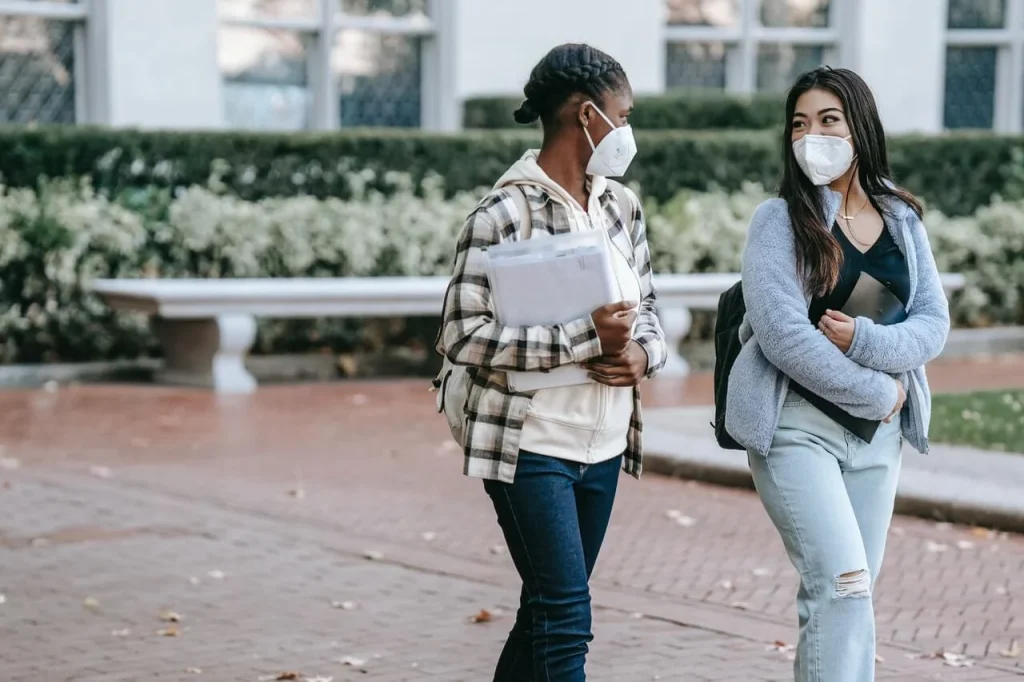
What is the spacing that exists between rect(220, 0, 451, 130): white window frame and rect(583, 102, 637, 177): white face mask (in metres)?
11.1

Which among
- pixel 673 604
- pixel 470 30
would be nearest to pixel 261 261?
pixel 470 30

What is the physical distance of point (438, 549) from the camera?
7426mm

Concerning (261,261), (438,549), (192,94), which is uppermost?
(192,94)

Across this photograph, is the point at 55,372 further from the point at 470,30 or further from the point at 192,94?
the point at 470,30

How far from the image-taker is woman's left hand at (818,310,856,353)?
4.13m

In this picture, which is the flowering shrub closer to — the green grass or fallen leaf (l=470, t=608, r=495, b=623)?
the green grass

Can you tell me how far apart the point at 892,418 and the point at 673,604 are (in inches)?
93.5

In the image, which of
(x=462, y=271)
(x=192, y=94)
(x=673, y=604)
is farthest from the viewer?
(x=192, y=94)

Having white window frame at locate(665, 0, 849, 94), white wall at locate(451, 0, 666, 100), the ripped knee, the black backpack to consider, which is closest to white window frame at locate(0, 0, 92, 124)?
white wall at locate(451, 0, 666, 100)

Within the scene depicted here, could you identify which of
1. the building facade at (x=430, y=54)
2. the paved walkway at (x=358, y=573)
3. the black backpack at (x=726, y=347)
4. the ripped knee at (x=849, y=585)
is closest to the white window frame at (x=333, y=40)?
the building facade at (x=430, y=54)

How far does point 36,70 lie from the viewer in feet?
46.1

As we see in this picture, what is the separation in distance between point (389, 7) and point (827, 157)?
11838 mm

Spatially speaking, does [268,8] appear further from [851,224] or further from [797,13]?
[851,224]

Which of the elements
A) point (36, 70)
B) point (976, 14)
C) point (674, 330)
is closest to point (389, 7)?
point (36, 70)
